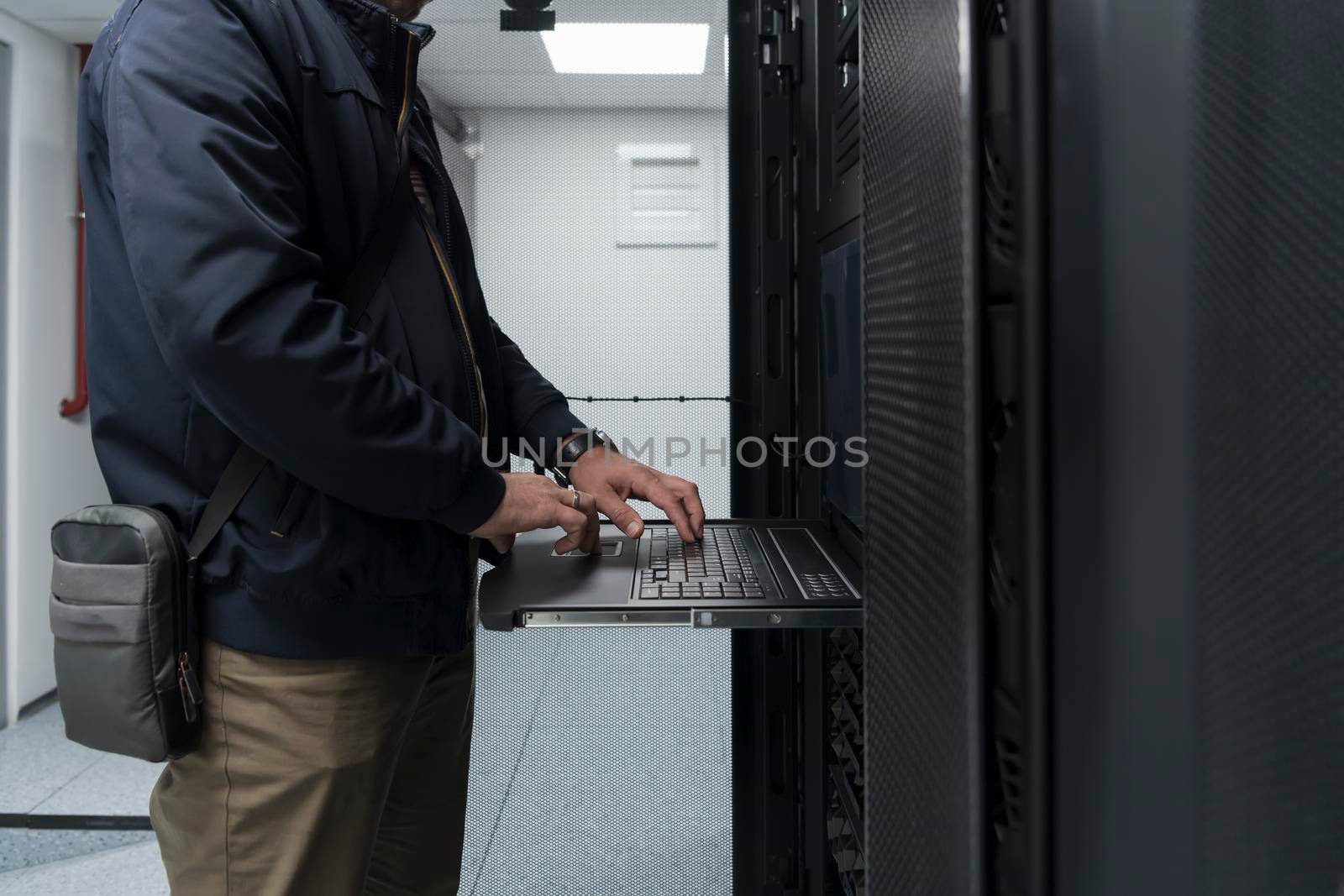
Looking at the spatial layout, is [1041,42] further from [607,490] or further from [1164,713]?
[607,490]

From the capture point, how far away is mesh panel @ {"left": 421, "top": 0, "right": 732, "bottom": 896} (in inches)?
58.7

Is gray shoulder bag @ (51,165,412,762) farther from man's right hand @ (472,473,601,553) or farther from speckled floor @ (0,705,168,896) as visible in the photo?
speckled floor @ (0,705,168,896)

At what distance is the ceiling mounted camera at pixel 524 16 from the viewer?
1.45 m

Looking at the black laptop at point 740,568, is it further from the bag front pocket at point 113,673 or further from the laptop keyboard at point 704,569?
the bag front pocket at point 113,673

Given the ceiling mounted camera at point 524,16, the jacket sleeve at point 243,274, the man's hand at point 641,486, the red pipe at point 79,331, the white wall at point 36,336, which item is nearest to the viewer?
the jacket sleeve at point 243,274

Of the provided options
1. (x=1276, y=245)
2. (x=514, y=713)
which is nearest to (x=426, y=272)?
(x=1276, y=245)

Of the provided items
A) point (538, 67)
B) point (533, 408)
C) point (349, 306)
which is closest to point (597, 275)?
point (538, 67)

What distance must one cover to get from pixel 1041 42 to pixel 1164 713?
27 cm

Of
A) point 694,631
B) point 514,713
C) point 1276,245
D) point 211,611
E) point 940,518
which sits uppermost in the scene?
point 1276,245

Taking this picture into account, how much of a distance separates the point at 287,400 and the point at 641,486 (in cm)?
44

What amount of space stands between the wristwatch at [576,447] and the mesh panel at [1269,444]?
787mm

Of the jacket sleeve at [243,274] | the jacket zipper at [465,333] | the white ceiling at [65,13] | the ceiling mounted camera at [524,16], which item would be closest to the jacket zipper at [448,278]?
the jacket zipper at [465,333]

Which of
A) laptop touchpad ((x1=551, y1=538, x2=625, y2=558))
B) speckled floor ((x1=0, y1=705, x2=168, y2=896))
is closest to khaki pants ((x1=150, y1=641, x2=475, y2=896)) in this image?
laptop touchpad ((x1=551, y1=538, x2=625, y2=558))

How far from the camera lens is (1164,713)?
0.35 meters
